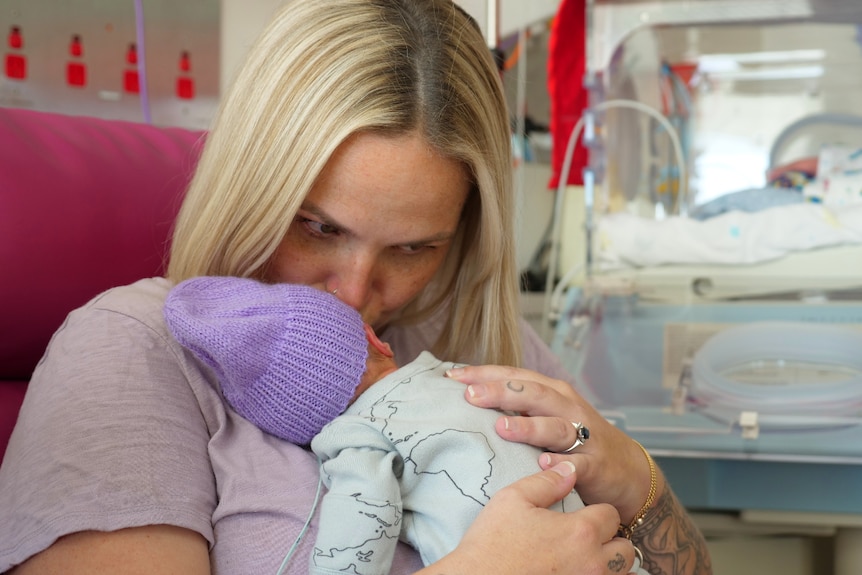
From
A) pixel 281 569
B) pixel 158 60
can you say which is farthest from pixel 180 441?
pixel 158 60

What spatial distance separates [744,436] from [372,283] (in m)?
1.07

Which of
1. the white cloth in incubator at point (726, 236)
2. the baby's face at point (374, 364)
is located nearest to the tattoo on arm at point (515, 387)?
the baby's face at point (374, 364)

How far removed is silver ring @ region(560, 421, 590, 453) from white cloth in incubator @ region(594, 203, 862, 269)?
1321 mm

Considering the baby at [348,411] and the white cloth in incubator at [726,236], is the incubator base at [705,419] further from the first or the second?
the baby at [348,411]

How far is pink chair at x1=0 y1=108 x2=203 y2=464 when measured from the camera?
43.5 inches

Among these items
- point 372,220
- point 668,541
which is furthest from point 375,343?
point 668,541

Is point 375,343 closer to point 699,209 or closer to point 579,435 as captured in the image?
point 579,435

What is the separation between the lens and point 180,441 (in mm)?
934

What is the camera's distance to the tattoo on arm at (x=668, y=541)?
4.06 feet

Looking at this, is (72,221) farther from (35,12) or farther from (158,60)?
(158,60)

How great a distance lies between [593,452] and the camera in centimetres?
110

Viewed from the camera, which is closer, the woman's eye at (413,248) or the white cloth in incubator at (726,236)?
the woman's eye at (413,248)

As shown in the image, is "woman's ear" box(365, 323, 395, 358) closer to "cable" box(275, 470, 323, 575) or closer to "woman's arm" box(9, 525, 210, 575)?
"cable" box(275, 470, 323, 575)

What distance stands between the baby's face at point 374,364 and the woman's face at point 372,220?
0.23 feet
